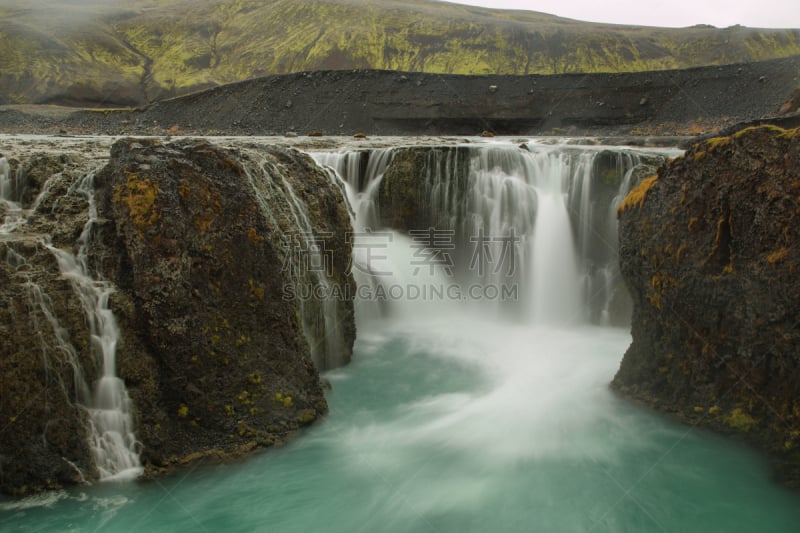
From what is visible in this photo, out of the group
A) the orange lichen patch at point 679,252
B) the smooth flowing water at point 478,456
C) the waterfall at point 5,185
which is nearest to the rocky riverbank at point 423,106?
the smooth flowing water at point 478,456

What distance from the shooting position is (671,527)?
636 cm

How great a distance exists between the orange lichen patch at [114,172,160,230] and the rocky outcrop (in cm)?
2

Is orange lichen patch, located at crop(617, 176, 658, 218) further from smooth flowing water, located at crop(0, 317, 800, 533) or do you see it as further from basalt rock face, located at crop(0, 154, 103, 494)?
basalt rock face, located at crop(0, 154, 103, 494)

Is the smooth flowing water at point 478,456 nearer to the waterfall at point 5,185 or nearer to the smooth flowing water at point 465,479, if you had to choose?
the smooth flowing water at point 465,479

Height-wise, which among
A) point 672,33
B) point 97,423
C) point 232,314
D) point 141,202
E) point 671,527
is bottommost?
point 671,527

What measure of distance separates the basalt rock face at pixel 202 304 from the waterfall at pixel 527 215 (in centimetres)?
543

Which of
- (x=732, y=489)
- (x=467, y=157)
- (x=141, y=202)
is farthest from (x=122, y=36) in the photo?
(x=732, y=489)

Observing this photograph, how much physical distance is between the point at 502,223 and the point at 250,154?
725cm

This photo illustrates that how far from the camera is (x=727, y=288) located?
7281 millimetres

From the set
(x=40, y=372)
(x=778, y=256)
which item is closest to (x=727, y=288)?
(x=778, y=256)

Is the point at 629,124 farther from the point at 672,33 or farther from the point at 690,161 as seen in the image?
the point at 672,33

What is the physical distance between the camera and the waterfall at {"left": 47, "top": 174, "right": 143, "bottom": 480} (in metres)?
6.46

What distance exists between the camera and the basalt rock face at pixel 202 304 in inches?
274

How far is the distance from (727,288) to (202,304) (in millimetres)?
6451
